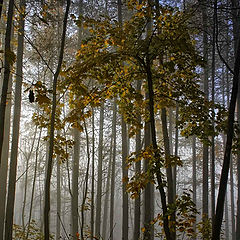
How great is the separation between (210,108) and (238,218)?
5.73 metres

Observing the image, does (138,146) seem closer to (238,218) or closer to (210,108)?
(238,218)

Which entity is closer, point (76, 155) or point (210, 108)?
point (210, 108)

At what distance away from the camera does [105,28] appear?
11.3ft

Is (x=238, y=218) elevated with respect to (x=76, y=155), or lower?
lower

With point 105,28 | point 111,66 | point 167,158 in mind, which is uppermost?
point 105,28

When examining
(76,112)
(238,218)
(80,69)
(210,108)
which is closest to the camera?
(80,69)

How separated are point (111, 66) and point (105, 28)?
1.79 feet

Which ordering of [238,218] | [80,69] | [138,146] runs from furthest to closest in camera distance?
1. [138,146]
2. [238,218]
3. [80,69]

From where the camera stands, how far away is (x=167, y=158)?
10.4ft

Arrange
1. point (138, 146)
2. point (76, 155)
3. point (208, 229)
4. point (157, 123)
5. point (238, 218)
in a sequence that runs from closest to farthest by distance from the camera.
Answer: point (208, 229), point (238, 218), point (138, 146), point (76, 155), point (157, 123)

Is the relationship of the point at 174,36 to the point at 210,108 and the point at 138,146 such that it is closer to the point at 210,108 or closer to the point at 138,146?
the point at 210,108

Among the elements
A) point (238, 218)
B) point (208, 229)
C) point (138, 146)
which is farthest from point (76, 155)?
point (238, 218)

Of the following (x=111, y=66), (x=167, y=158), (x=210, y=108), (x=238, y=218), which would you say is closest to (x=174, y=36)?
(x=111, y=66)

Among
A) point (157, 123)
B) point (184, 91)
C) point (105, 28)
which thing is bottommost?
point (184, 91)
